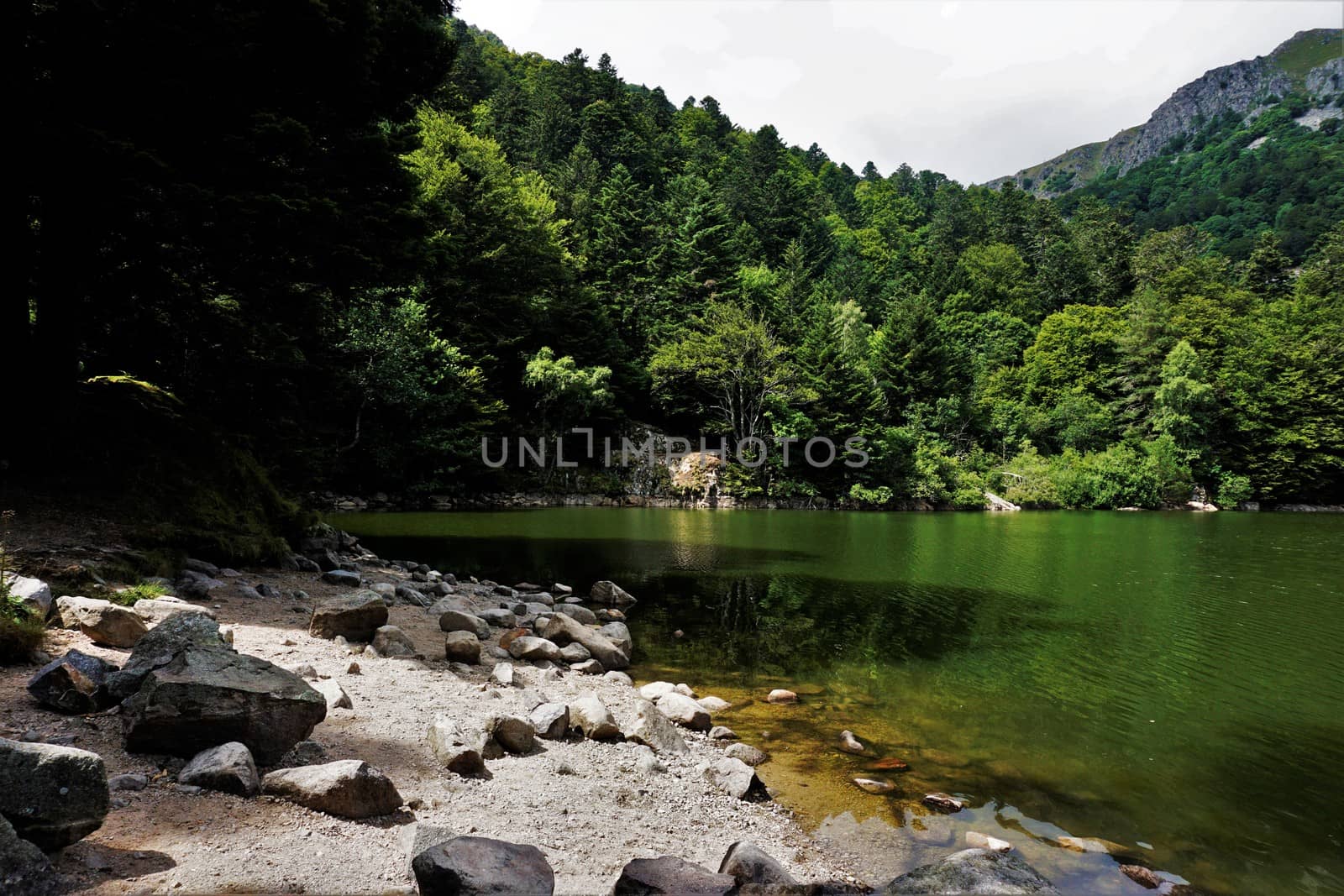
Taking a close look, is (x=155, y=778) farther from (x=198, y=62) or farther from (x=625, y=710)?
(x=198, y=62)

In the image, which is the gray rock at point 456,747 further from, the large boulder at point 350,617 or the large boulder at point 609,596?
the large boulder at point 609,596

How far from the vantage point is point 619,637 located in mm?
10016

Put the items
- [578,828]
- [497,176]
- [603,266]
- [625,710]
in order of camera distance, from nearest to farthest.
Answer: [578,828] → [625,710] → [497,176] → [603,266]

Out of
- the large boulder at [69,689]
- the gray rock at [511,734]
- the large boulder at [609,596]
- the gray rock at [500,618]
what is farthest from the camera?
the large boulder at [609,596]

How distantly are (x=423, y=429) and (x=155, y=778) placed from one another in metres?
32.2

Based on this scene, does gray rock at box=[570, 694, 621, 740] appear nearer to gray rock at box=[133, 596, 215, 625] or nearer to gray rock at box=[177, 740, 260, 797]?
gray rock at box=[177, 740, 260, 797]

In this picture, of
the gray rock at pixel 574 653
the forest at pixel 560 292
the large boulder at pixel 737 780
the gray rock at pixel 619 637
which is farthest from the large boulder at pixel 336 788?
the forest at pixel 560 292

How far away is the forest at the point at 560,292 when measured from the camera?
9.77 metres

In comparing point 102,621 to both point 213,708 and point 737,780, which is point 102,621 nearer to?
point 213,708

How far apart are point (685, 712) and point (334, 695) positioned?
3.38 metres

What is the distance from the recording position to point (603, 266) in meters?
48.9

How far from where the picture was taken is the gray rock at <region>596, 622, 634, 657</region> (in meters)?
9.73

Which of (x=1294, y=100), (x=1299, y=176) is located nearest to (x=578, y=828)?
(x=1299, y=176)

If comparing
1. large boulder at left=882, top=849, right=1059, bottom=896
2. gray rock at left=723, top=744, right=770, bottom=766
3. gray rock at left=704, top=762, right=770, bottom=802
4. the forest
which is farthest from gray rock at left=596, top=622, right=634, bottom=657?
the forest
